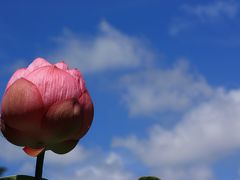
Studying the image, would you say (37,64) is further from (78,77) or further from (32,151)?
(32,151)

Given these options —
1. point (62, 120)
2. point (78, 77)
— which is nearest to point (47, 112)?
point (62, 120)

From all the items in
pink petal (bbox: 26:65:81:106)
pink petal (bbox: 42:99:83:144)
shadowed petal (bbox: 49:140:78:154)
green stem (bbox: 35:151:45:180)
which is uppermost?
pink petal (bbox: 26:65:81:106)

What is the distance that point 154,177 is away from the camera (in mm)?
1317

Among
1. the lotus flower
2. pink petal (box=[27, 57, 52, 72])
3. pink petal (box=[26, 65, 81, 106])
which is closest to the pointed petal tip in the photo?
the lotus flower

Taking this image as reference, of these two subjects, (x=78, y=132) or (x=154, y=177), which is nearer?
(x=78, y=132)

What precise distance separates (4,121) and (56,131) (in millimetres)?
138

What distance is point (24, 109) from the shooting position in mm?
1111

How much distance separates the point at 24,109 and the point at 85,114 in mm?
145

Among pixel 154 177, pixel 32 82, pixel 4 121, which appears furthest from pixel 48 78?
pixel 154 177

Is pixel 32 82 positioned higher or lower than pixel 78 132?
higher

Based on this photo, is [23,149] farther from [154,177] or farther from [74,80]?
[154,177]

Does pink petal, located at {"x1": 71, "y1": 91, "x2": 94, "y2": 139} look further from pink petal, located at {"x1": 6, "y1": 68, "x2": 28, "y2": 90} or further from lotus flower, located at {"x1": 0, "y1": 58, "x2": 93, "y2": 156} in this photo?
pink petal, located at {"x1": 6, "y1": 68, "x2": 28, "y2": 90}

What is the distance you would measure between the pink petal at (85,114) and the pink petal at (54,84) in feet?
0.07

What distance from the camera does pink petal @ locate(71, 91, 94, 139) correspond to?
1.15 metres
